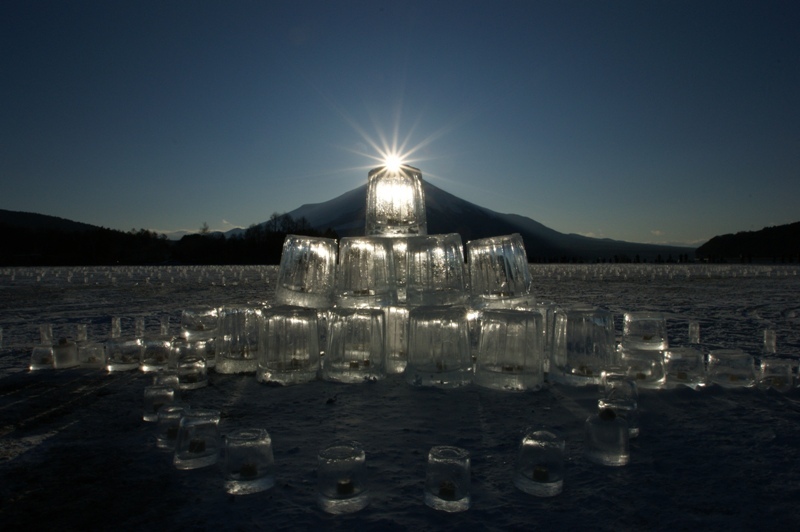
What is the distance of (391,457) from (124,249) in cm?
8596

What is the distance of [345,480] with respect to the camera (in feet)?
9.71

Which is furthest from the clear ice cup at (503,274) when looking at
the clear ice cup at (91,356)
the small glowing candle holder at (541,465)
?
the clear ice cup at (91,356)

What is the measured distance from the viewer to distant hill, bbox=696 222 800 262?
96.3 meters

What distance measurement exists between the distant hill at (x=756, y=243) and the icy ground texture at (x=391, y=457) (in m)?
104

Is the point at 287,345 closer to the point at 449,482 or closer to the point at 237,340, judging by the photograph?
the point at 237,340

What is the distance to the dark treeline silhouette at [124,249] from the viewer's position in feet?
238

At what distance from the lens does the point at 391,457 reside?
360 cm

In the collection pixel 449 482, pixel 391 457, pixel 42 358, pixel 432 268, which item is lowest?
pixel 391 457

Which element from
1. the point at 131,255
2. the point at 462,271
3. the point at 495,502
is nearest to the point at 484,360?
the point at 462,271

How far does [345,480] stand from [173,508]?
997 millimetres

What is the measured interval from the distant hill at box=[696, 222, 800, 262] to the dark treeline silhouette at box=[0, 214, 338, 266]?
81.1 meters

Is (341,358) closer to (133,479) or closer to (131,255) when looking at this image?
(133,479)

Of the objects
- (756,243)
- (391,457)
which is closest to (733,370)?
(391,457)

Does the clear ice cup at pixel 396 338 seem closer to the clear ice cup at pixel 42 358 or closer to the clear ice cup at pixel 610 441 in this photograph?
the clear ice cup at pixel 610 441
